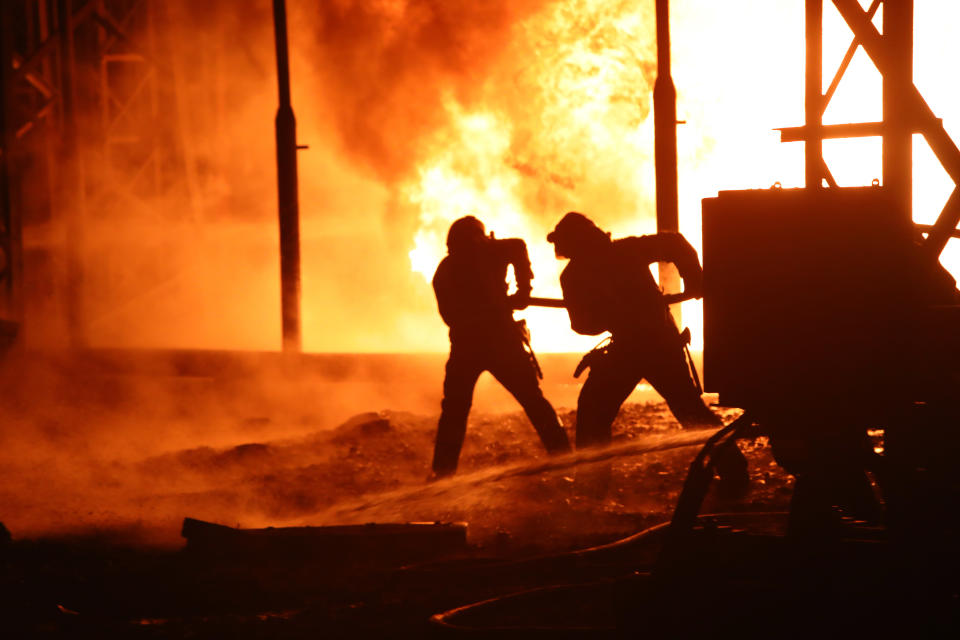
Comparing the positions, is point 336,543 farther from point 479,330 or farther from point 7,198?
point 7,198

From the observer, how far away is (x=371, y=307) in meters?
16.6

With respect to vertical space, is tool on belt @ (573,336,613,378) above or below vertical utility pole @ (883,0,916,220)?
below

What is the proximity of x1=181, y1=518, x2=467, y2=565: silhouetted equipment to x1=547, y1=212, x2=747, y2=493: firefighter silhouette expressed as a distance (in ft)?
4.70

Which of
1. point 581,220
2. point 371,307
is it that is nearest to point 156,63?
point 371,307

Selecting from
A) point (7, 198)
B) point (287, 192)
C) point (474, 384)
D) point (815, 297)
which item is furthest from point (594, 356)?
point (7, 198)

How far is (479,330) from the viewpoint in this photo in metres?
7.49

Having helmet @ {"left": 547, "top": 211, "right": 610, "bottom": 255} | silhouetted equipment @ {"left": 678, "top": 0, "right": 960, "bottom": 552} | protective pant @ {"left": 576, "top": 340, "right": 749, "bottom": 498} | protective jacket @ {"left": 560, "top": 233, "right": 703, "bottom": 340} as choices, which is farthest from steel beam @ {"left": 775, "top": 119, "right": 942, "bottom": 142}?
silhouetted equipment @ {"left": 678, "top": 0, "right": 960, "bottom": 552}

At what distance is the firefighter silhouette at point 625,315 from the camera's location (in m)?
7.05

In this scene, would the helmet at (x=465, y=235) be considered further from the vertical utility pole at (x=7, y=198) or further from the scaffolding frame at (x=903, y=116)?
the vertical utility pole at (x=7, y=198)

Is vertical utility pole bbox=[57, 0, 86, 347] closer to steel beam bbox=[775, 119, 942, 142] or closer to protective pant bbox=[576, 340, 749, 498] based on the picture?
protective pant bbox=[576, 340, 749, 498]

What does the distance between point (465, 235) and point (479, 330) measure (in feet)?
2.04

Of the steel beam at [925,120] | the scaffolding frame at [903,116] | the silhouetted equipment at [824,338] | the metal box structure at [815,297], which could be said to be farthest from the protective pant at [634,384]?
the metal box structure at [815,297]

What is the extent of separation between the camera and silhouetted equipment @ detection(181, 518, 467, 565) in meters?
5.86

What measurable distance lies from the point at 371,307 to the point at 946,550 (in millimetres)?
13250
